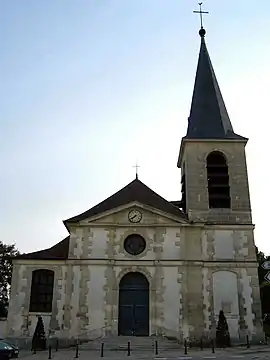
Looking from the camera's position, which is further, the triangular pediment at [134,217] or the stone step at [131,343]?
the triangular pediment at [134,217]

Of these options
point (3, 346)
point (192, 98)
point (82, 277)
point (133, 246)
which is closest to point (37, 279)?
point (82, 277)

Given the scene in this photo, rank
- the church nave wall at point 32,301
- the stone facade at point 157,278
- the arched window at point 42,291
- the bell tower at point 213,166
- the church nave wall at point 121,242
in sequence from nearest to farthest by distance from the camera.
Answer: the stone facade at point 157,278, the church nave wall at point 32,301, the arched window at point 42,291, the church nave wall at point 121,242, the bell tower at point 213,166

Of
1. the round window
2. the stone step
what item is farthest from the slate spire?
the stone step

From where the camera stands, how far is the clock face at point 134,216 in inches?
867

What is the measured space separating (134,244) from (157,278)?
6.65 ft

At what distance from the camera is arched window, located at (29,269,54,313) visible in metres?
21.0

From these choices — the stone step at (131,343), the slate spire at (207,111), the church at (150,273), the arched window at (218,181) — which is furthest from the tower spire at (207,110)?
the stone step at (131,343)

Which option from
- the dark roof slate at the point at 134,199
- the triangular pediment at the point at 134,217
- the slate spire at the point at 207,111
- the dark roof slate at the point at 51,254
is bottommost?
the dark roof slate at the point at 51,254

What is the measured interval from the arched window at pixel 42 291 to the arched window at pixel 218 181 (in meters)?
8.87

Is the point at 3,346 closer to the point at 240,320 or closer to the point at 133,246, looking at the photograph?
the point at 133,246

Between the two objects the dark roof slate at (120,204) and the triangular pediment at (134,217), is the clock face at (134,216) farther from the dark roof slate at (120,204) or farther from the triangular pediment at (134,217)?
the dark roof slate at (120,204)

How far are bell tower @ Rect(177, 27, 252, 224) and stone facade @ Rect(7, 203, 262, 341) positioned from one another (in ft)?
3.12

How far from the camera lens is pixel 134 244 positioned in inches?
860

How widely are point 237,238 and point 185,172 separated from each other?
15.0ft
